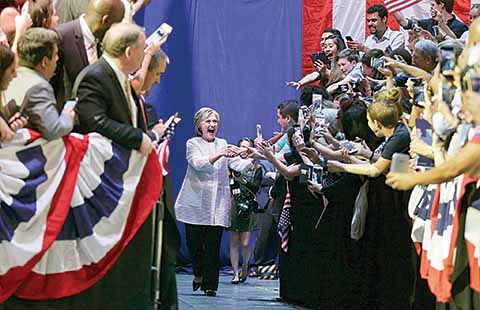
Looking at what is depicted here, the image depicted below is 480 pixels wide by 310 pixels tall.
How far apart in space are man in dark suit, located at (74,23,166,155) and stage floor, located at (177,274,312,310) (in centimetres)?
412

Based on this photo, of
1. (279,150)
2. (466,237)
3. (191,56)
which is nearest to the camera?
(466,237)

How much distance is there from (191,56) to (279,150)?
2813 mm

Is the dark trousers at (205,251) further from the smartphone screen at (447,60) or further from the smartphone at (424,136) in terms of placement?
the smartphone screen at (447,60)

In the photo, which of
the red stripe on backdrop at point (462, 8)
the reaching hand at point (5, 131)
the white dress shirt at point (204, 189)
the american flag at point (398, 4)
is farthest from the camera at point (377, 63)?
the reaching hand at point (5, 131)

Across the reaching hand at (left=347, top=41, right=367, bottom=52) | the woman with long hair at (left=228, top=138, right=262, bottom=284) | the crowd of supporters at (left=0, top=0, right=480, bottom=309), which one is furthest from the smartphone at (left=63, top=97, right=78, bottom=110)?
the woman with long hair at (left=228, top=138, right=262, bottom=284)

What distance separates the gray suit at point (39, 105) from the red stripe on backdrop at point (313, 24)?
347 inches

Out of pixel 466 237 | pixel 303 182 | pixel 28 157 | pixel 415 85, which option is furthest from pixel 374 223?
pixel 28 157

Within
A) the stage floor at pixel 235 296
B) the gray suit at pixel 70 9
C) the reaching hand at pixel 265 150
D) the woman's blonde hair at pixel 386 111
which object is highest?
the gray suit at pixel 70 9

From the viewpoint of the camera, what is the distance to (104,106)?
23.8 ft

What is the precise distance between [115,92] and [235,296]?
551 cm

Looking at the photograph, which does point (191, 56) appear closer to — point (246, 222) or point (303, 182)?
point (246, 222)

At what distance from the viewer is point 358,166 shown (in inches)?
338

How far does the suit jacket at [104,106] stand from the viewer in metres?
7.19

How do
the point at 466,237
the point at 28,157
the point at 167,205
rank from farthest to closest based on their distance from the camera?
the point at 167,205 < the point at 28,157 < the point at 466,237
